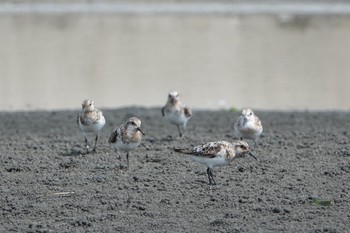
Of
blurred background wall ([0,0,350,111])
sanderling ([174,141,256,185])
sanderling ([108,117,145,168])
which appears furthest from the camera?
blurred background wall ([0,0,350,111])

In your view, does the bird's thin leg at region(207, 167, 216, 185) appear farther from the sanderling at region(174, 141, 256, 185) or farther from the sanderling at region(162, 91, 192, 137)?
the sanderling at region(162, 91, 192, 137)

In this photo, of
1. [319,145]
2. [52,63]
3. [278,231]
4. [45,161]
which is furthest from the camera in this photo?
[52,63]

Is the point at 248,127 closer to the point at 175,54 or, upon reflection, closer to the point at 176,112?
the point at 176,112

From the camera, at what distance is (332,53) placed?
33.2 m

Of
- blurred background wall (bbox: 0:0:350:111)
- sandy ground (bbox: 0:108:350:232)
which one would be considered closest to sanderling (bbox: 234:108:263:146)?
sandy ground (bbox: 0:108:350:232)

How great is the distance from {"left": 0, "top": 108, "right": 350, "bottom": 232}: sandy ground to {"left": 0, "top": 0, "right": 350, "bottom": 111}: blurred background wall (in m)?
6.95

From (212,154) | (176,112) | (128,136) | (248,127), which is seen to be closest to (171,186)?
(212,154)

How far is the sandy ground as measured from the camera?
11398 mm

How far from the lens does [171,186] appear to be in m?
13.1

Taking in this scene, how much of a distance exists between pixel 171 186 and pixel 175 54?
66.7ft

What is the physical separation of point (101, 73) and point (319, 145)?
45.7 feet

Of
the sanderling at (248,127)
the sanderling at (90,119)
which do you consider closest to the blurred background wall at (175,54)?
the sanderling at (90,119)

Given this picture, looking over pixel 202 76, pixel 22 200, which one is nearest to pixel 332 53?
pixel 202 76

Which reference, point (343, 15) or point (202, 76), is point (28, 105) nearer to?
point (202, 76)
